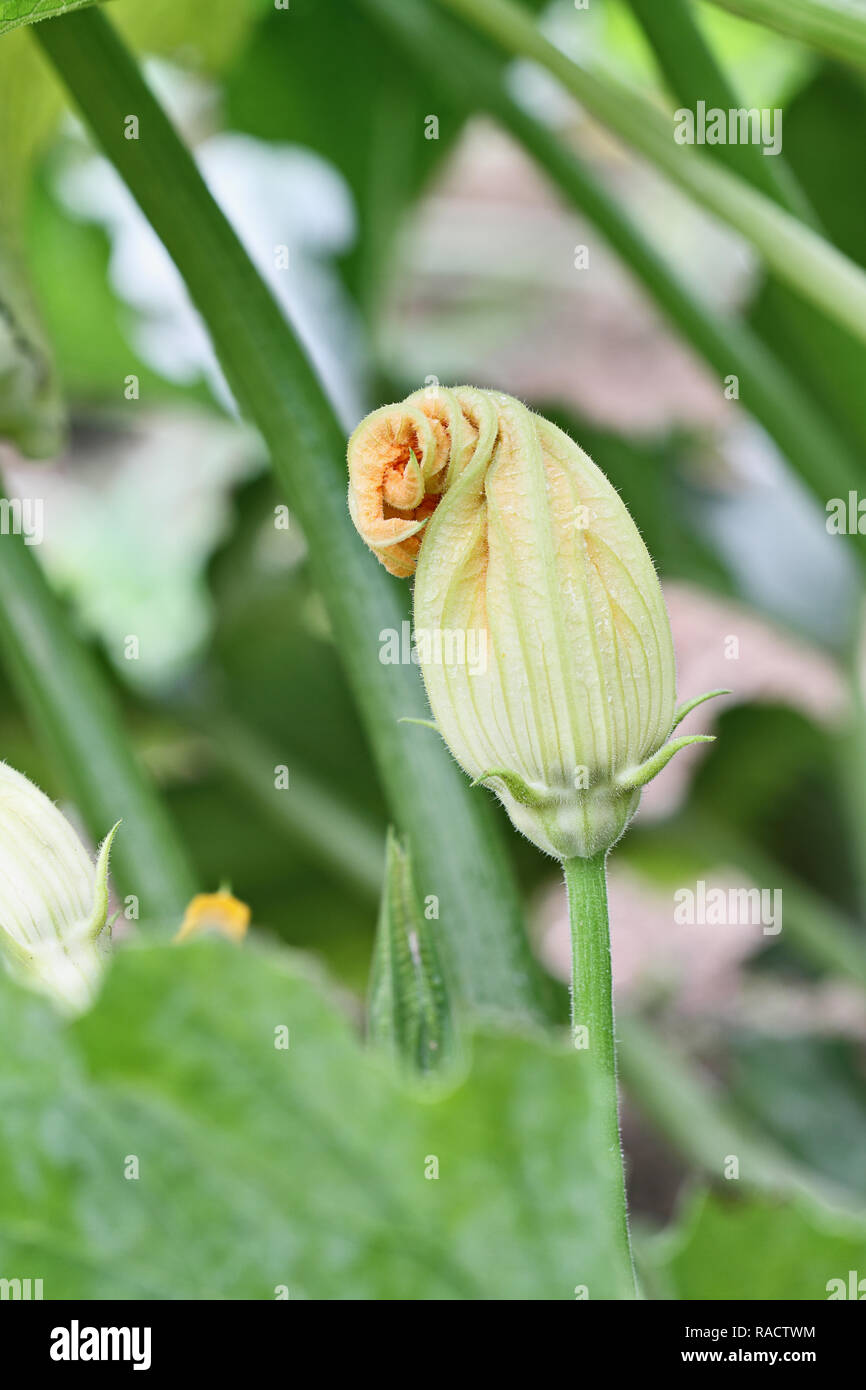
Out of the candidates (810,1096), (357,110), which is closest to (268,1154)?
(810,1096)

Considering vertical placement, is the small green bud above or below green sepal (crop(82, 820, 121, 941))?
below

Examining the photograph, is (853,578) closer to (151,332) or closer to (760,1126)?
(760,1126)

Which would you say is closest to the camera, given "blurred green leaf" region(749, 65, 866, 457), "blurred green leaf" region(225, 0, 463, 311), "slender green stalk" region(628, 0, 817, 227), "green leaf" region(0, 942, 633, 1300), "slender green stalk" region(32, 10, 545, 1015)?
"green leaf" region(0, 942, 633, 1300)

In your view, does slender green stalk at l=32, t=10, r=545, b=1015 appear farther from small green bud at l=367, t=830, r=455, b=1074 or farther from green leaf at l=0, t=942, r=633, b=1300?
green leaf at l=0, t=942, r=633, b=1300

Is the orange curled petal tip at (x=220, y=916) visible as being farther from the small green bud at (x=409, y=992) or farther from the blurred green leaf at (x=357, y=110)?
the blurred green leaf at (x=357, y=110)

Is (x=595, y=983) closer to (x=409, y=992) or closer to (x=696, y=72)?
(x=409, y=992)

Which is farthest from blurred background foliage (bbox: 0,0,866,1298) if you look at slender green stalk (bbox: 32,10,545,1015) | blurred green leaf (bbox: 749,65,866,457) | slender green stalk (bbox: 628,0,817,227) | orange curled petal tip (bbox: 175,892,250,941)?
orange curled petal tip (bbox: 175,892,250,941)
